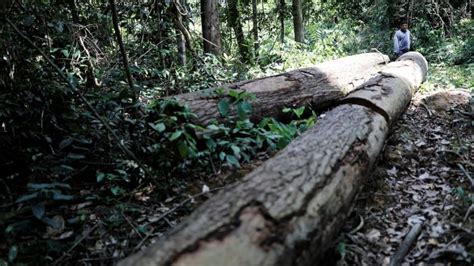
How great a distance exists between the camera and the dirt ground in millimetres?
2805

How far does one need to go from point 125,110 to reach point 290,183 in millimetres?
2225

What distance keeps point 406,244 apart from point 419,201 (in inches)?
32.5

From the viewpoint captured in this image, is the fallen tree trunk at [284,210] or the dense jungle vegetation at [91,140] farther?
the dense jungle vegetation at [91,140]

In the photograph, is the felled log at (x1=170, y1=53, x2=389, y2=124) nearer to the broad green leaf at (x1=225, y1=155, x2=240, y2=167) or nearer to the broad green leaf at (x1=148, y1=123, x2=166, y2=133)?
the broad green leaf at (x1=148, y1=123, x2=166, y2=133)

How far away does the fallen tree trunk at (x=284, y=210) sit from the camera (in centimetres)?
189

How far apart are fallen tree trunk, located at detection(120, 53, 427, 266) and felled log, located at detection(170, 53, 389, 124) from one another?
1.39m

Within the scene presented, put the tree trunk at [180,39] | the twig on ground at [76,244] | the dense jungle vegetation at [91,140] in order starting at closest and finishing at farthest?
the twig on ground at [76,244], the dense jungle vegetation at [91,140], the tree trunk at [180,39]

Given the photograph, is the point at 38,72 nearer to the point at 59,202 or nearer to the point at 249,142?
the point at 59,202

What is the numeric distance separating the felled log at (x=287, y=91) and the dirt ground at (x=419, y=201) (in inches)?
44.5

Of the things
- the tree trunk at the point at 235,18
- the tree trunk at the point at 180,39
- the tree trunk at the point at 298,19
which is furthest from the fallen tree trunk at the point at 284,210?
the tree trunk at the point at 298,19

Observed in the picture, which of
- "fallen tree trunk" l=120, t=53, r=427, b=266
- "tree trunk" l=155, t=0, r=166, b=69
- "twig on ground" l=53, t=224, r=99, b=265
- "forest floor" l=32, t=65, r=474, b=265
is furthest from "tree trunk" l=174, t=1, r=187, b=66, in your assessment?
"twig on ground" l=53, t=224, r=99, b=265

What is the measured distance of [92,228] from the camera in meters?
2.94

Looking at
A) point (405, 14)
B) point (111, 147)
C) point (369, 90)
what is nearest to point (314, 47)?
point (405, 14)

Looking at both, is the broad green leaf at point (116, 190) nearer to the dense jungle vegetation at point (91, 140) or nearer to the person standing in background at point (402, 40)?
the dense jungle vegetation at point (91, 140)
